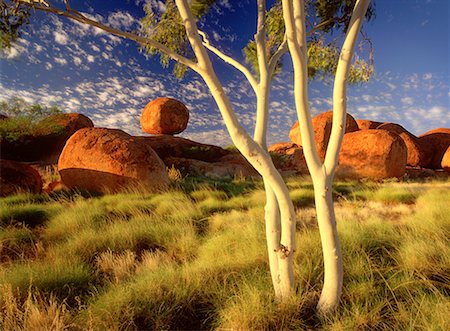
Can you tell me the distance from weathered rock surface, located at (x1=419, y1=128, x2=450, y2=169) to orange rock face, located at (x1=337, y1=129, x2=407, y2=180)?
7711mm

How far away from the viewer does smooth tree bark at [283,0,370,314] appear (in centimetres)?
269

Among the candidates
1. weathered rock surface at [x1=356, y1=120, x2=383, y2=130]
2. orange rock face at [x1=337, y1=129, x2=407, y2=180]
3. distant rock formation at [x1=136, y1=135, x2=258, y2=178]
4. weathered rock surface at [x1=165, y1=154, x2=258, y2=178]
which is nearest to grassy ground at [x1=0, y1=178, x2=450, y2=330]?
orange rock face at [x1=337, y1=129, x2=407, y2=180]

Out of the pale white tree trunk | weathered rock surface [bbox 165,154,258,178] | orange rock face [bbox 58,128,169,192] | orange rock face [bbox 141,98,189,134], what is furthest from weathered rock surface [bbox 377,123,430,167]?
the pale white tree trunk

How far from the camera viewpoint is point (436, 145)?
70.5 ft

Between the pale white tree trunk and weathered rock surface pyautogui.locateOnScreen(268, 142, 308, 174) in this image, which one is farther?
weathered rock surface pyautogui.locateOnScreen(268, 142, 308, 174)

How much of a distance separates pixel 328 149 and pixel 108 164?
9.21m

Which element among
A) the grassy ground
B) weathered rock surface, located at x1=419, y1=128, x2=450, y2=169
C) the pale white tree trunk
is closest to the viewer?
the grassy ground

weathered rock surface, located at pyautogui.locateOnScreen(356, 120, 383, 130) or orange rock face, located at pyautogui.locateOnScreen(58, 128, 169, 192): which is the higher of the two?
weathered rock surface, located at pyautogui.locateOnScreen(356, 120, 383, 130)

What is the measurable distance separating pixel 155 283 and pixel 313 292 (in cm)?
166

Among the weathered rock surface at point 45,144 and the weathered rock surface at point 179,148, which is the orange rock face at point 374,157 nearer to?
the weathered rock surface at point 179,148

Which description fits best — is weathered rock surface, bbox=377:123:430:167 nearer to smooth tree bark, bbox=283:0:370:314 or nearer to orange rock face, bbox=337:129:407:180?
orange rock face, bbox=337:129:407:180

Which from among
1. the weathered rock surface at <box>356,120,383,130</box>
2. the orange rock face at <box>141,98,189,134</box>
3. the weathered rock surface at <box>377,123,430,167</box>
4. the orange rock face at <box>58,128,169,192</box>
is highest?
the weathered rock surface at <box>356,120,383,130</box>

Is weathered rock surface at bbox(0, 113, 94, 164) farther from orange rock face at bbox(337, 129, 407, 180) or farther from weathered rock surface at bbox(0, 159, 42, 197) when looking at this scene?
orange rock face at bbox(337, 129, 407, 180)

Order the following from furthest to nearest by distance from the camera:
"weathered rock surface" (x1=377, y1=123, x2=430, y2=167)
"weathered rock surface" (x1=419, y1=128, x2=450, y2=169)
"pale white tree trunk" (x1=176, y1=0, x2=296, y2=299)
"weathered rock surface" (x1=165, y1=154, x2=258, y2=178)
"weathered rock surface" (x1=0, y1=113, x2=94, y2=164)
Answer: "weathered rock surface" (x1=419, y1=128, x2=450, y2=169) → "weathered rock surface" (x1=377, y1=123, x2=430, y2=167) → "weathered rock surface" (x1=0, y1=113, x2=94, y2=164) → "weathered rock surface" (x1=165, y1=154, x2=258, y2=178) → "pale white tree trunk" (x1=176, y1=0, x2=296, y2=299)
